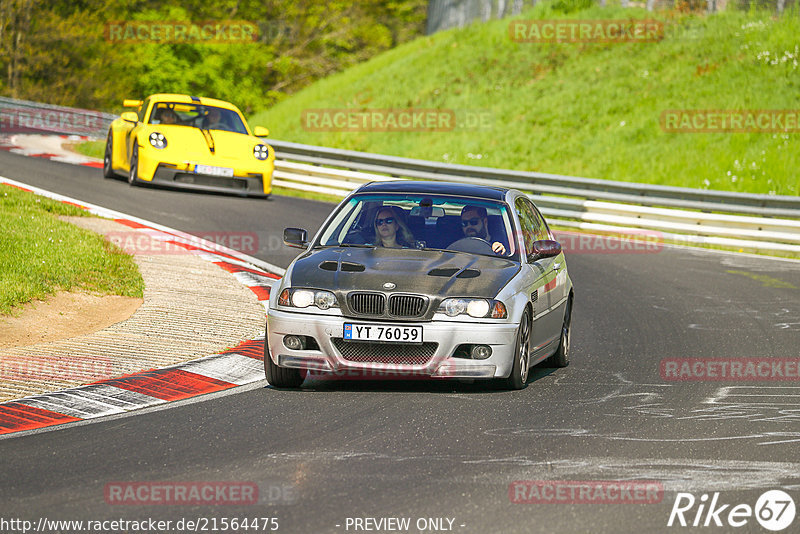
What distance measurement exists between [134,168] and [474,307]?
12.7m

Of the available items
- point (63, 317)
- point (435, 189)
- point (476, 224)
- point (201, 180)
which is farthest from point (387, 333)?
point (201, 180)

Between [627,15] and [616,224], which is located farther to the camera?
[627,15]

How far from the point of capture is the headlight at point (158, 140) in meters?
18.9

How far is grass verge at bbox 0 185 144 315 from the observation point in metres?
10.5

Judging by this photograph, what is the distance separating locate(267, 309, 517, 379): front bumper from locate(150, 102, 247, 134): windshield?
12.6 metres

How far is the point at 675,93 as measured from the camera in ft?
98.6

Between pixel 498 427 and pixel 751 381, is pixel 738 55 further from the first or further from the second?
pixel 498 427

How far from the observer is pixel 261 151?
64.5 ft

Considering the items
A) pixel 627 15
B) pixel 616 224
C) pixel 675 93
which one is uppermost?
pixel 627 15

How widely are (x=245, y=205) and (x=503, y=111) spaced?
1480 cm

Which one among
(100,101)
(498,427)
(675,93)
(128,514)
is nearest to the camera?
(128,514)

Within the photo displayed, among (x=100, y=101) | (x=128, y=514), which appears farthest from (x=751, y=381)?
(x=100, y=101)
